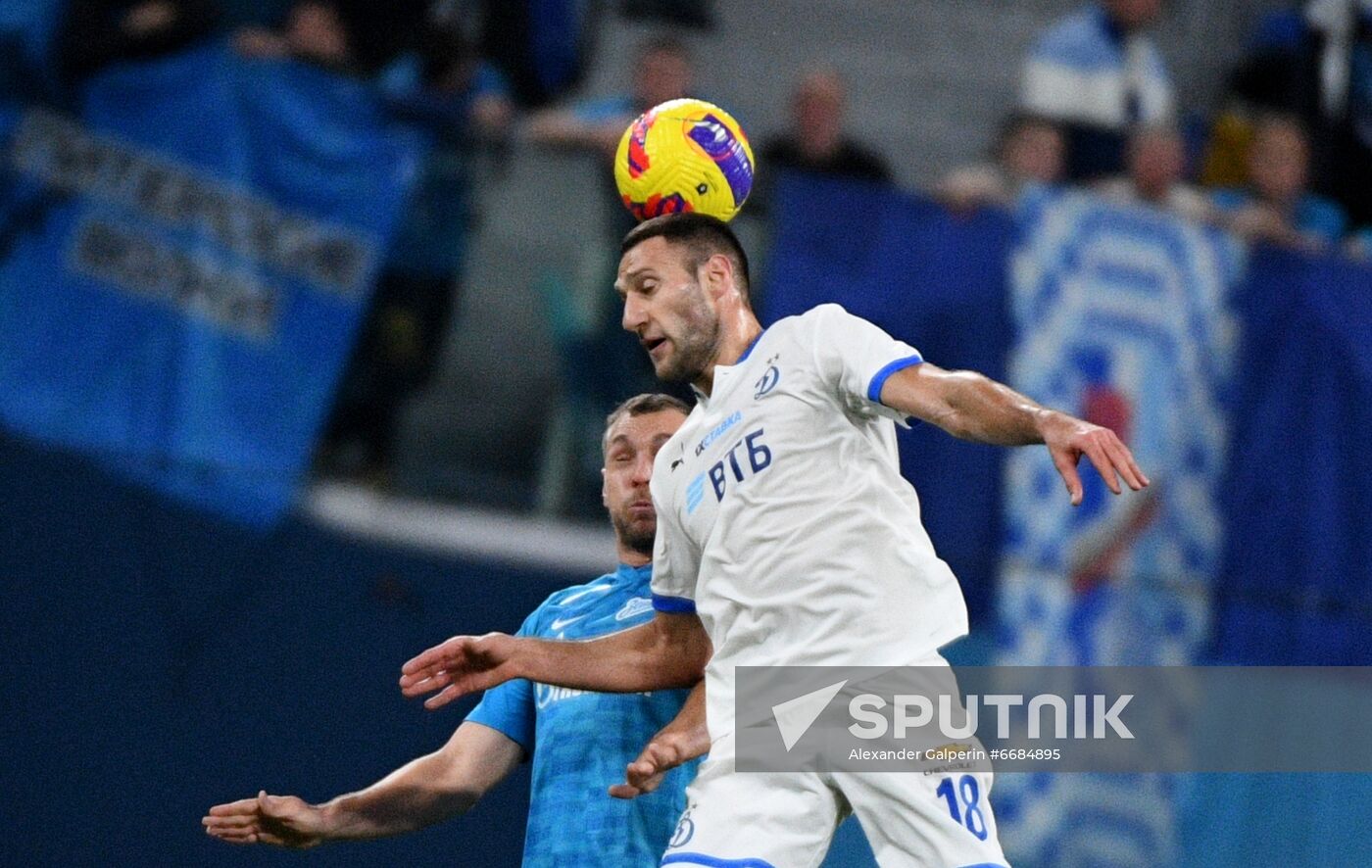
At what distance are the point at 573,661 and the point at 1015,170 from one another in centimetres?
557

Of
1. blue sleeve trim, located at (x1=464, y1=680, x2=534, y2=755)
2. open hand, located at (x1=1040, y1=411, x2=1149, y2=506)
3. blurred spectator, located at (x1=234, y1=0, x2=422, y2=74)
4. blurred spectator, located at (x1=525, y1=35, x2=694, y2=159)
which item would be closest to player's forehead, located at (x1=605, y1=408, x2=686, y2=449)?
blue sleeve trim, located at (x1=464, y1=680, x2=534, y2=755)

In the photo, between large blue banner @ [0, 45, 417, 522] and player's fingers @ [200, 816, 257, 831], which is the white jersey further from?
large blue banner @ [0, 45, 417, 522]

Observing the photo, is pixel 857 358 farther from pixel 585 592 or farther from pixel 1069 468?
pixel 585 592

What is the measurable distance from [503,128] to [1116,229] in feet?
9.73

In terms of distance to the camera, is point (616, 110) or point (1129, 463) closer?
point (1129, 463)

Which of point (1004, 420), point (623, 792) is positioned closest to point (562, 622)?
point (623, 792)

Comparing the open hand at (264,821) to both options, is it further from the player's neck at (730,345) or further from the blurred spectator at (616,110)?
the blurred spectator at (616,110)

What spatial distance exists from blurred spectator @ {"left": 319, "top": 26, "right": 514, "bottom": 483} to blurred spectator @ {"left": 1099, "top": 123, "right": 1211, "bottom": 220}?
10.3 ft

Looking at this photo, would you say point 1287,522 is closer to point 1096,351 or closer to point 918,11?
point 1096,351

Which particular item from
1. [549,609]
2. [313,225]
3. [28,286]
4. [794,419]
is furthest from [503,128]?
[794,419]

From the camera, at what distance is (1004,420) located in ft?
12.1

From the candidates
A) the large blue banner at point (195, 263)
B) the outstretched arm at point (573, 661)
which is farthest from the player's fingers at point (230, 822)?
the large blue banner at point (195, 263)

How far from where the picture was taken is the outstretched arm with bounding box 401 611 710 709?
4.12m

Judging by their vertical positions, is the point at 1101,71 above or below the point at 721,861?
above
